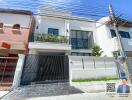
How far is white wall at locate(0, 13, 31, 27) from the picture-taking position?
14557 mm

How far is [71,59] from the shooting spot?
39.5 feet

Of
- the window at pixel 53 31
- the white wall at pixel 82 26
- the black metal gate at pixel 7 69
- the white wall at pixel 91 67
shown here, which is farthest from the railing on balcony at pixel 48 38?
the white wall at pixel 82 26

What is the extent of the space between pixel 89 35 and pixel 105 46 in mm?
2521

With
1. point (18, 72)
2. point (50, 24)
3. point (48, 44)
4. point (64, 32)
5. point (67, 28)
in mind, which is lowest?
point (18, 72)

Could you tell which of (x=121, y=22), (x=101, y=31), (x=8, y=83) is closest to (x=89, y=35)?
(x=101, y=31)

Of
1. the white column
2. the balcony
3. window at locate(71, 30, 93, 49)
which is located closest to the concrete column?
the balcony

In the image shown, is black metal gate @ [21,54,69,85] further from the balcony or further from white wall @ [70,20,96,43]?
white wall @ [70,20,96,43]

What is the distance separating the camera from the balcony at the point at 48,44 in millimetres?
13438

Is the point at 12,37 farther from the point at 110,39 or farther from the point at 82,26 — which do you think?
the point at 110,39

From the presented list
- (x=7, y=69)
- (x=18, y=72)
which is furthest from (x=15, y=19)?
(x=18, y=72)

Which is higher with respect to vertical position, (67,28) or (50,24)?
(50,24)

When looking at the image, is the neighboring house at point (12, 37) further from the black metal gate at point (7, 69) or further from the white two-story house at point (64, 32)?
the white two-story house at point (64, 32)

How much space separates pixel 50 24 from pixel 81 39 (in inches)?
170

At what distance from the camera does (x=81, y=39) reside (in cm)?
1777
